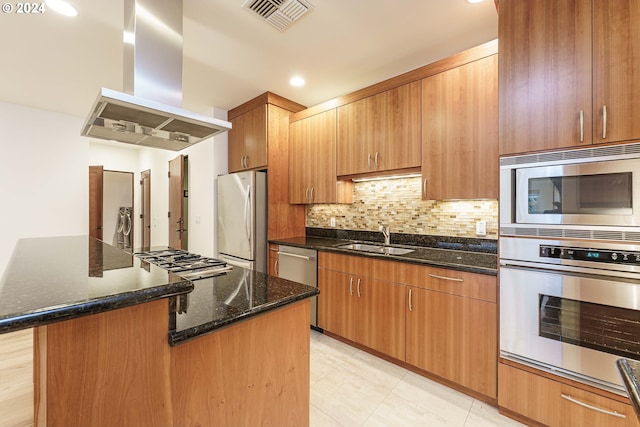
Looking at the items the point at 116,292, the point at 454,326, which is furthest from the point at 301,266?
the point at 116,292

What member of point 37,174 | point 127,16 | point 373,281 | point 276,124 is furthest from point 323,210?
point 37,174

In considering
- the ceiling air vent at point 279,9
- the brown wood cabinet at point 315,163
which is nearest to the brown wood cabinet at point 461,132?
the brown wood cabinet at point 315,163

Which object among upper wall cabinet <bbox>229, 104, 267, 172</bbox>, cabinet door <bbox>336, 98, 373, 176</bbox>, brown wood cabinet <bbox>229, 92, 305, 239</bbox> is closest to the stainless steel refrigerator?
brown wood cabinet <bbox>229, 92, 305, 239</bbox>

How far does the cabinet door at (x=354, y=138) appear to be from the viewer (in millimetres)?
2666

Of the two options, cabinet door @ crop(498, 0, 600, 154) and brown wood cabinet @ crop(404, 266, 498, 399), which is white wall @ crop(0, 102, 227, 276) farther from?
cabinet door @ crop(498, 0, 600, 154)

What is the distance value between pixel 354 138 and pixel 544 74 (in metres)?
1.52

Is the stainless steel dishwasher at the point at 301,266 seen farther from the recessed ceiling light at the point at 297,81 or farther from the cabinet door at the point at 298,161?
the recessed ceiling light at the point at 297,81

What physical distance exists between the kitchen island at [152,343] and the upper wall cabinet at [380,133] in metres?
1.64

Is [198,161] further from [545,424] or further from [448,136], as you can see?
[545,424]

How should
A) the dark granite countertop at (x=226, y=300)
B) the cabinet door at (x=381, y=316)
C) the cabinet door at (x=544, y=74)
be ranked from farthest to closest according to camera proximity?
1. the cabinet door at (x=381, y=316)
2. the cabinet door at (x=544, y=74)
3. the dark granite countertop at (x=226, y=300)

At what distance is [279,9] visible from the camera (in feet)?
6.06

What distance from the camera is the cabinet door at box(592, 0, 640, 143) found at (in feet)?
4.30

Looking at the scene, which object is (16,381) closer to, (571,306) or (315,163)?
(315,163)

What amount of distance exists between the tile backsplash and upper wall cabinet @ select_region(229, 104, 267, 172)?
1.00 metres
